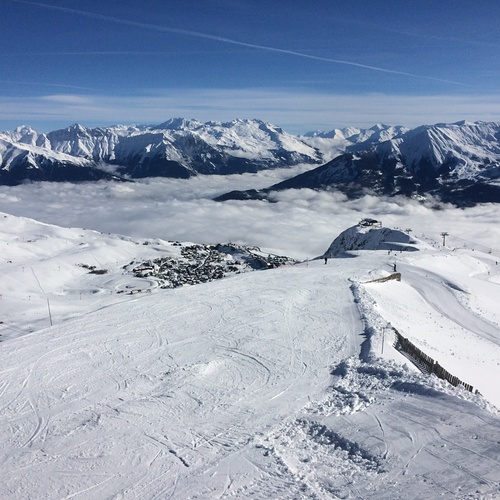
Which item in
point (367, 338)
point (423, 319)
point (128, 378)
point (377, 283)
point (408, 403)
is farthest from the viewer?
point (377, 283)

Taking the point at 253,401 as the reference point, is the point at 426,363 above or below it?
above

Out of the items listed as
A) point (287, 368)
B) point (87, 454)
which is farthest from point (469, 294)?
point (87, 454)

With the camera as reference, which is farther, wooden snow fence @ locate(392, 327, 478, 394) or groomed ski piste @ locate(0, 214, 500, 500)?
wooden snow fence @ locate(392, 327, 478, 394)

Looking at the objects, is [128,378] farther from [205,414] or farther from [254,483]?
[254,483]

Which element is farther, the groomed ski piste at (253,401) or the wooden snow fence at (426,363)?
the wooden snow fence at (426,363)

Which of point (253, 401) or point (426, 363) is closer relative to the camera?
point (253, 401)
